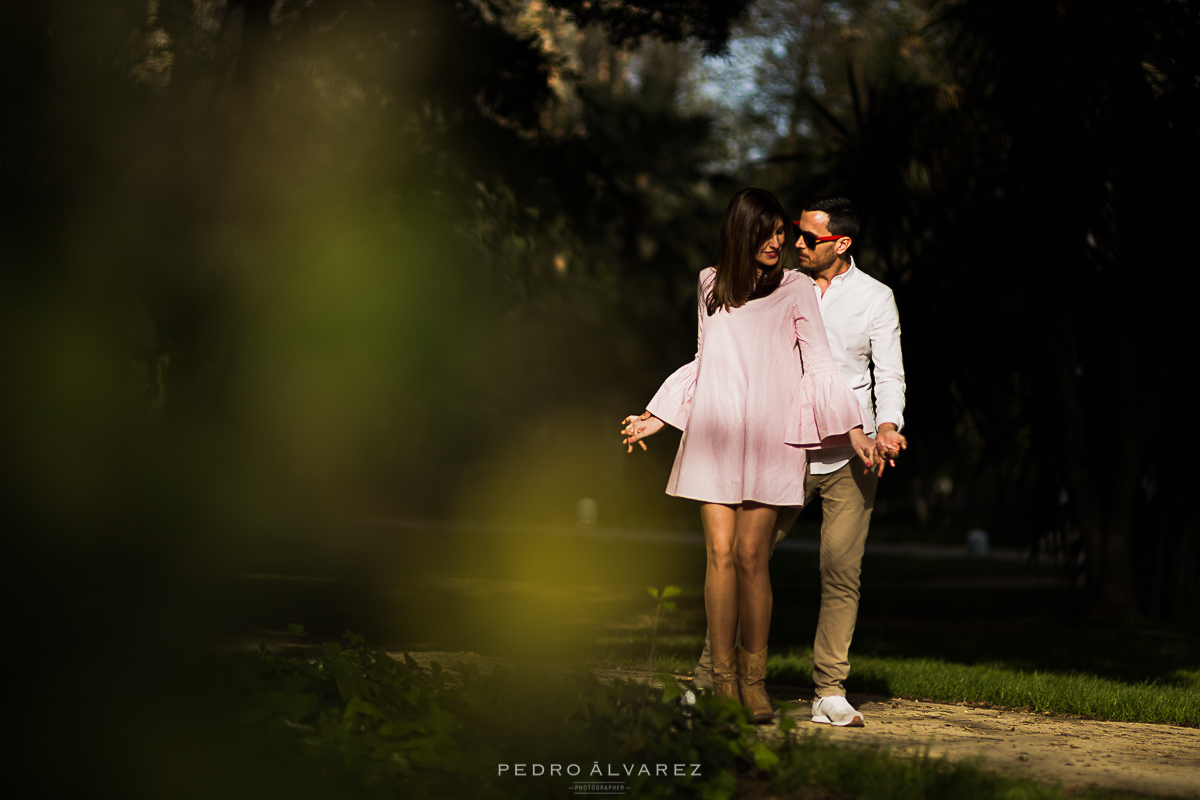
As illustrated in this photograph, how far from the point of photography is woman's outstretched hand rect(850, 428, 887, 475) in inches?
176

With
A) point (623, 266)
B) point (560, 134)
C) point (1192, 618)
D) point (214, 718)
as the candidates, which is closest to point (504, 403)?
point (623, 266)

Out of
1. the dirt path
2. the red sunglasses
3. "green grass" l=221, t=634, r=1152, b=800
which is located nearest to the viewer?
"green grass" l=221, t=634, r=1152, b=800

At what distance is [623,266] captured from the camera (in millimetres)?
27281

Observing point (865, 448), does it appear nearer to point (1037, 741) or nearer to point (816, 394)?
point (816, 394)

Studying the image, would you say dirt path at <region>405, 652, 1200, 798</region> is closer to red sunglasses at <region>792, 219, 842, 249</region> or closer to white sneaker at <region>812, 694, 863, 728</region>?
white sneaker at <region>812, 694, 863, 728</region>

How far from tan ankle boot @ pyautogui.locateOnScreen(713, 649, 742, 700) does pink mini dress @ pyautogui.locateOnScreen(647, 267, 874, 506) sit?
1.88ft

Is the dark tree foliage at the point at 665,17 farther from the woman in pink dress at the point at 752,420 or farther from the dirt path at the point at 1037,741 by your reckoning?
the woman in pink dress at the point at 752,420

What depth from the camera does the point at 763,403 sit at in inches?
180

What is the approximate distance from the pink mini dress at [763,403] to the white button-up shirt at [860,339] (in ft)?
0.63

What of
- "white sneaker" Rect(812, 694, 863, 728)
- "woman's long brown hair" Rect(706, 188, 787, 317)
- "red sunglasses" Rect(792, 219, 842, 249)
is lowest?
"white sneaker" Rect(812, 694, 863, 728)

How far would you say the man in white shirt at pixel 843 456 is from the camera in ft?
15.7

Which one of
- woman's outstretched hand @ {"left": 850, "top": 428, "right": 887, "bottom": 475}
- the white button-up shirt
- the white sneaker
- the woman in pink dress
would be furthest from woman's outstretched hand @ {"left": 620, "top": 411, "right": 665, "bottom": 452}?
the white sneaker

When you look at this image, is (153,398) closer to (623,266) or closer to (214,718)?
(214,718)

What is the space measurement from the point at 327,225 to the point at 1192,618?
8.35m
